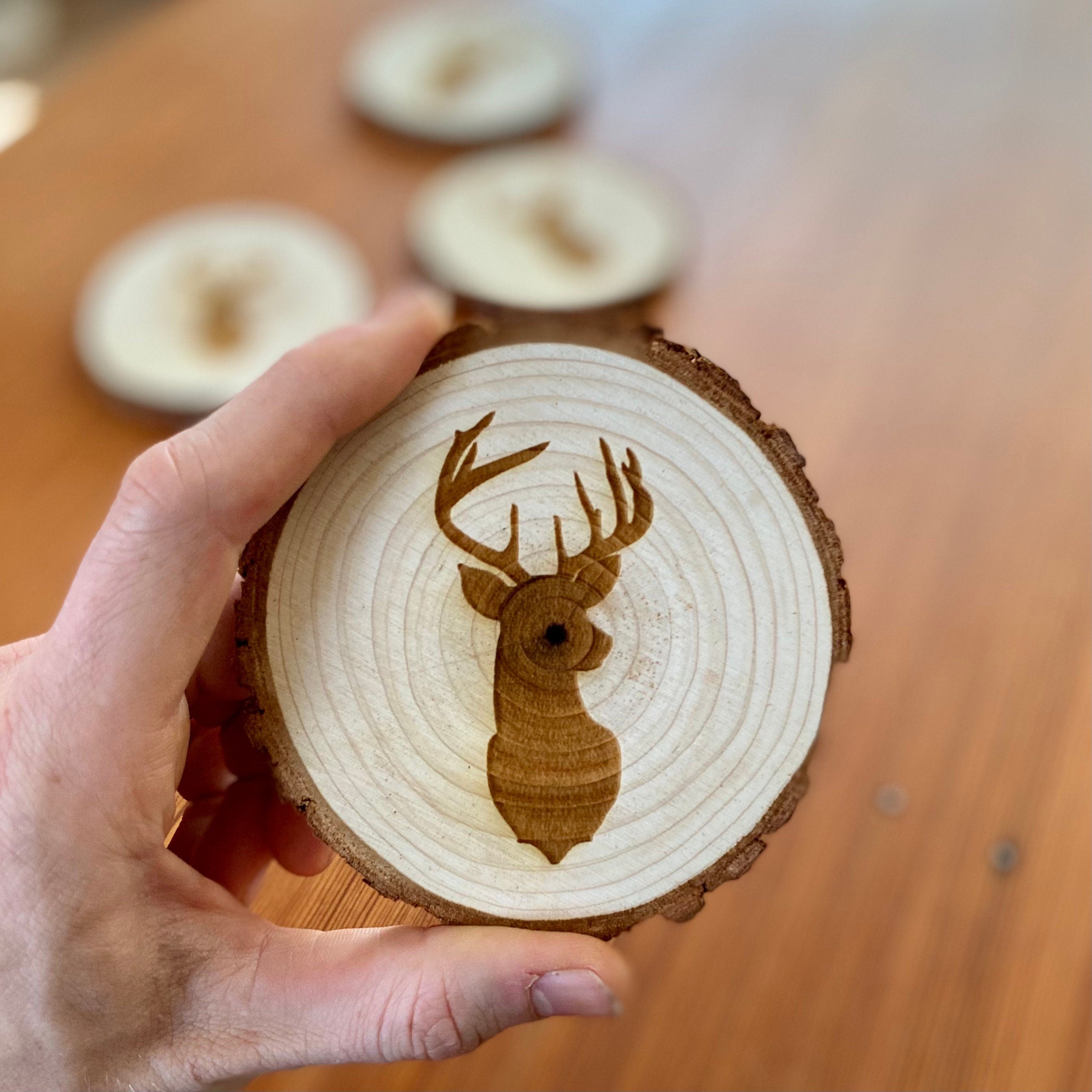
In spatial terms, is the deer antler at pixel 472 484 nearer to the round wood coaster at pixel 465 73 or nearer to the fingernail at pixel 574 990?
the fingernail at pixel 574 990

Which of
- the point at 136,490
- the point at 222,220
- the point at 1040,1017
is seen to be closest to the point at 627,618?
the point at 136,490

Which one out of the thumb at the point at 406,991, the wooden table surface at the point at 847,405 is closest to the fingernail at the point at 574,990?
the thumb at the point at 406,991

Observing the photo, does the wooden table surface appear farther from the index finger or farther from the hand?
the index finger

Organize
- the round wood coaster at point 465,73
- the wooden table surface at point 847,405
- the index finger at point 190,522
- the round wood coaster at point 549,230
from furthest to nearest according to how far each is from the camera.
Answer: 1. the round wood coaster at point 465,73
2. the round wood coaster at point 549,230
3. the wooden table surface at point 847,405
4. the index finger at point 190,522

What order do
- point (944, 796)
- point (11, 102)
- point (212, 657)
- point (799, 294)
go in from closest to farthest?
point (212, 657), point (944, 796), point (799, 294), point (11, 102)

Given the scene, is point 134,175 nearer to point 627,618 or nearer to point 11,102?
point 11,102

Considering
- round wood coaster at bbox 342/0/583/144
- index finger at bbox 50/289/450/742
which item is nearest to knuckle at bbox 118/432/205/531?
index finger at bbox 50/289/450/742
